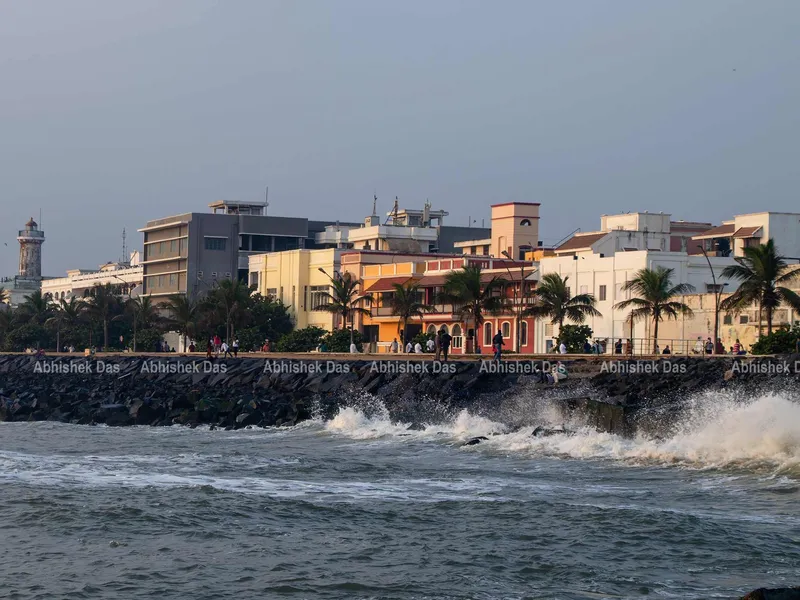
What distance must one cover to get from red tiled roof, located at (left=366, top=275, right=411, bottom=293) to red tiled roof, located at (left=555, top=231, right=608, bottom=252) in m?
10.5

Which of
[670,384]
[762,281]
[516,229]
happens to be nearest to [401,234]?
[516,229]

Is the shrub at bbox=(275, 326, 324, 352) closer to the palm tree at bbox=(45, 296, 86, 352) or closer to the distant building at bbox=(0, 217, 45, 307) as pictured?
the palm tree at bbox=(45, 296, 86, 352)

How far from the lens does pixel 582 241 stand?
76125 mm

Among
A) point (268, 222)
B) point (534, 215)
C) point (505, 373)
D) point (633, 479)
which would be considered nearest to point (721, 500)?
point (633, 479)

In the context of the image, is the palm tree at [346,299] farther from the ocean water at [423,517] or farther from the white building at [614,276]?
the ocean water at [423,517]

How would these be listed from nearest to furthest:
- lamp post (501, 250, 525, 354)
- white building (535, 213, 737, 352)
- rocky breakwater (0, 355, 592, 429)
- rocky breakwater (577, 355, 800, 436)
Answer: rocky breakwater (577, 355, 800, 436) → rocky breakwater (0, 355, 592, 429) → white building (535, 213, 737, 352) → lamp post (501, 250, 525, 354)

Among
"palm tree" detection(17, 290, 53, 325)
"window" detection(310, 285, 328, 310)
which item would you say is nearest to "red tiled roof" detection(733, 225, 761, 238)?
"window" detection(310, 285, 328, 310)

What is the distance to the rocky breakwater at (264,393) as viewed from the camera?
127 ft

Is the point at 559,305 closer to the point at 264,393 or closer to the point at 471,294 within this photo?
the point at 471,294

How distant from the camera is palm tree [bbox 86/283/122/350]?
303ft

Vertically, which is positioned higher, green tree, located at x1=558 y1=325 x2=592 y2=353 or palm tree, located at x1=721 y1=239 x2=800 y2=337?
palm tree, located at x1=721 y1=239 x2=800 y2=337

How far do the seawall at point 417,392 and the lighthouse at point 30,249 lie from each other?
10742 cm

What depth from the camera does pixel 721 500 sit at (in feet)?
61.6

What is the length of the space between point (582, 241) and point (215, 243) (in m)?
36.1
